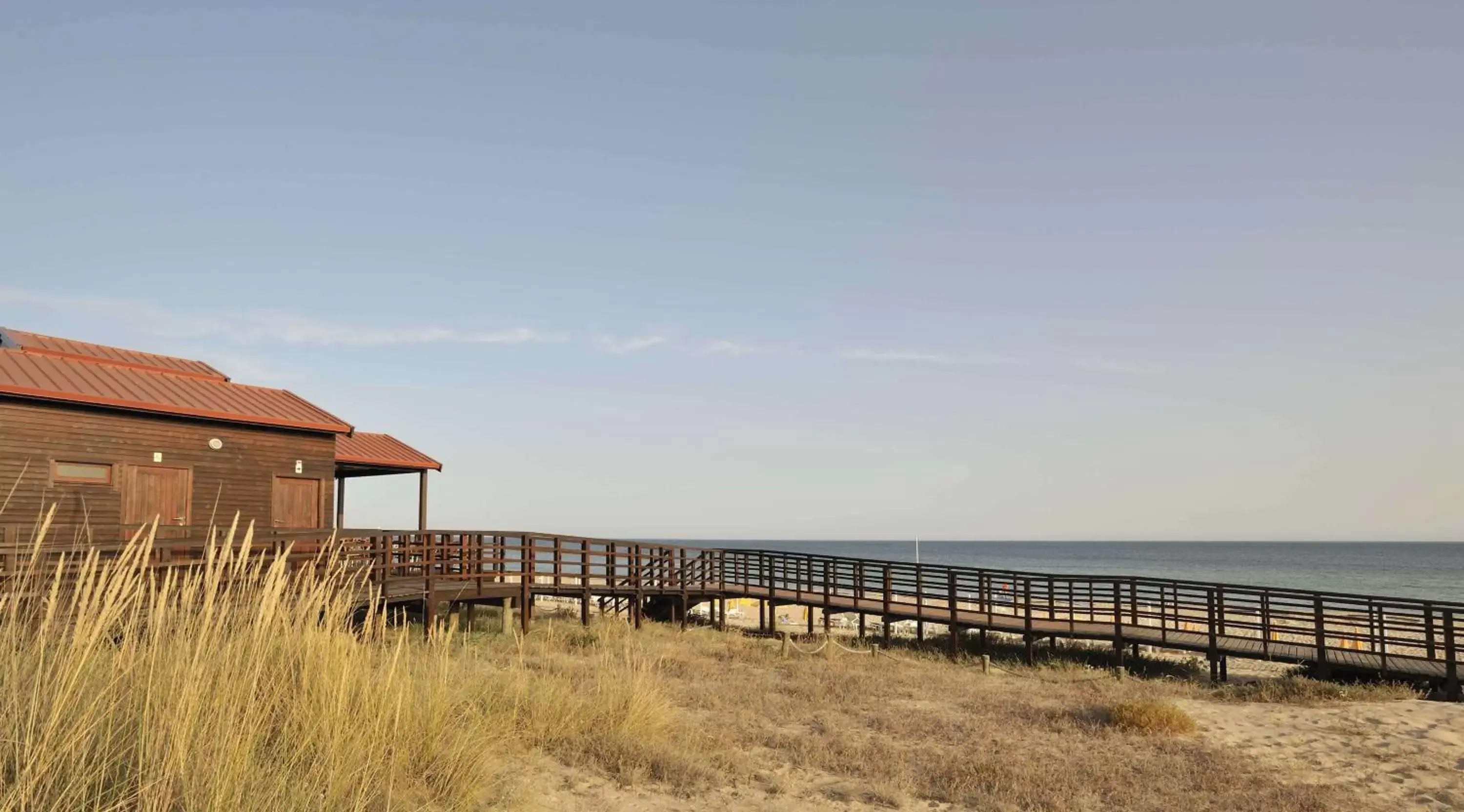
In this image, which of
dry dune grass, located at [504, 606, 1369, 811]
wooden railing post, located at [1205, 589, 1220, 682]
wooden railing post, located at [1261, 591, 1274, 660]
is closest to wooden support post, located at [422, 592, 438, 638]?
dry dune grass, located at [504, 606, 1369, 811]

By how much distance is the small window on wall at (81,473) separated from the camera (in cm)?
1723

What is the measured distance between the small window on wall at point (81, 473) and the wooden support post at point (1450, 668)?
2321cm

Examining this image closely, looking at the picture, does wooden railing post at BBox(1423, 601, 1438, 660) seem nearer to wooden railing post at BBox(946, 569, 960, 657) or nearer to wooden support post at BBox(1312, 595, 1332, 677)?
wooden support post at BBox(1312, 595, 1332, 677)

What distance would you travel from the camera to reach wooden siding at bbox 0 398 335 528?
16703 millimetres

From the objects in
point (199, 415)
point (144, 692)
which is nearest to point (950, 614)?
point (199, 415)

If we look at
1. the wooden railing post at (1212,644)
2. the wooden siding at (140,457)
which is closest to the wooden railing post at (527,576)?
the wooden siding at (140,457)

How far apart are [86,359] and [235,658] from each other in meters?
18.9

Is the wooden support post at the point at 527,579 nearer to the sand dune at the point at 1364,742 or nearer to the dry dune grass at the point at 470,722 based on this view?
the dry dune grass at the point at 470,722

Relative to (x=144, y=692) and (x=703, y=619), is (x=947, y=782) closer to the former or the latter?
(x=144, y=692)

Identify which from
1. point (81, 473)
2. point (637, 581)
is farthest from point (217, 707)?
point (637, 581)

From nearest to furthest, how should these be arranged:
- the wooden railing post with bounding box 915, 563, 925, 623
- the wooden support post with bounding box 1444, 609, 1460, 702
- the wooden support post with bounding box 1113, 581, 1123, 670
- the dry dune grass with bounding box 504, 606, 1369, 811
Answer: the dry dune grass with bounding box 504, 606, 1369, 811, the wooden support post with bounding box 1444, 609, 1460, 702, the wooden support post with bounding box 1113, 581, 1123, 670, the wooden railing post with bounding box 915, 563, 925, 623

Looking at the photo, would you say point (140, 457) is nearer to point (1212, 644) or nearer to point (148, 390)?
point (148, 390)

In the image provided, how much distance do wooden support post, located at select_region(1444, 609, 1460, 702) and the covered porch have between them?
20.8 meters

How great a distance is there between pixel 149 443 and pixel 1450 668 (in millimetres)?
23061
